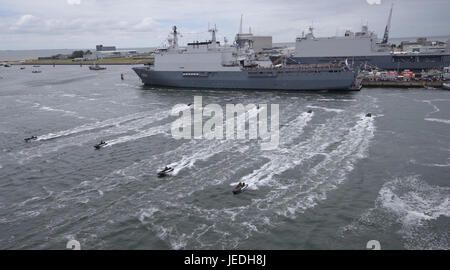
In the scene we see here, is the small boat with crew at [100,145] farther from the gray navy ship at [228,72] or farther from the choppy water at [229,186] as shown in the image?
the gray navy ship at [228,72]

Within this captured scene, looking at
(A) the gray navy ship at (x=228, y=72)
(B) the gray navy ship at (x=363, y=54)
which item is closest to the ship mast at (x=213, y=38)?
(A) the gray navy ship at (x=228, y=72)

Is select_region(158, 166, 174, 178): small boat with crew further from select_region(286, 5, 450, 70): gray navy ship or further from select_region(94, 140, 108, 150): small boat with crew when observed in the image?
select_region(286, 5, 450, 70): gray navy ship

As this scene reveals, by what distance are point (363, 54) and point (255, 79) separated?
3853 centimetres

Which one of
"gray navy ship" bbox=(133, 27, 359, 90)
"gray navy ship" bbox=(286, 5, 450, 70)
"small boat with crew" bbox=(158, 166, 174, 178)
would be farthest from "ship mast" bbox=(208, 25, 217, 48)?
"small boat with crew" bbox=(158, 166, 174, 178)

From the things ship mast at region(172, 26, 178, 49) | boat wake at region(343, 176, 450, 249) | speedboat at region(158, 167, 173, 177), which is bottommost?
boat wake at region(343, 176, 450, 249)

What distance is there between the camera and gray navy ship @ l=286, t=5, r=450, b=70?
81.1m

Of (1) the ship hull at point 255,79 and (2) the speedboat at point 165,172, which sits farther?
(1) the ship hull at point 255,79

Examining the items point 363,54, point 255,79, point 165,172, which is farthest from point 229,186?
point 363,54

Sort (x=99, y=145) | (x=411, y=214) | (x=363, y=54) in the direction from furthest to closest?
(x=363, y=54), (x=99, y=145), (x=411, y=214)

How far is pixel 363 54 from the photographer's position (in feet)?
280

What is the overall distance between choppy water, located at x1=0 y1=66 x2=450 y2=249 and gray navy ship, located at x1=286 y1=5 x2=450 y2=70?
1877 inches

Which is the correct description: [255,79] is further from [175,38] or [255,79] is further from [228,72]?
[175,38]

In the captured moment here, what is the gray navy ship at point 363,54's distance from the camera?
266 feet
